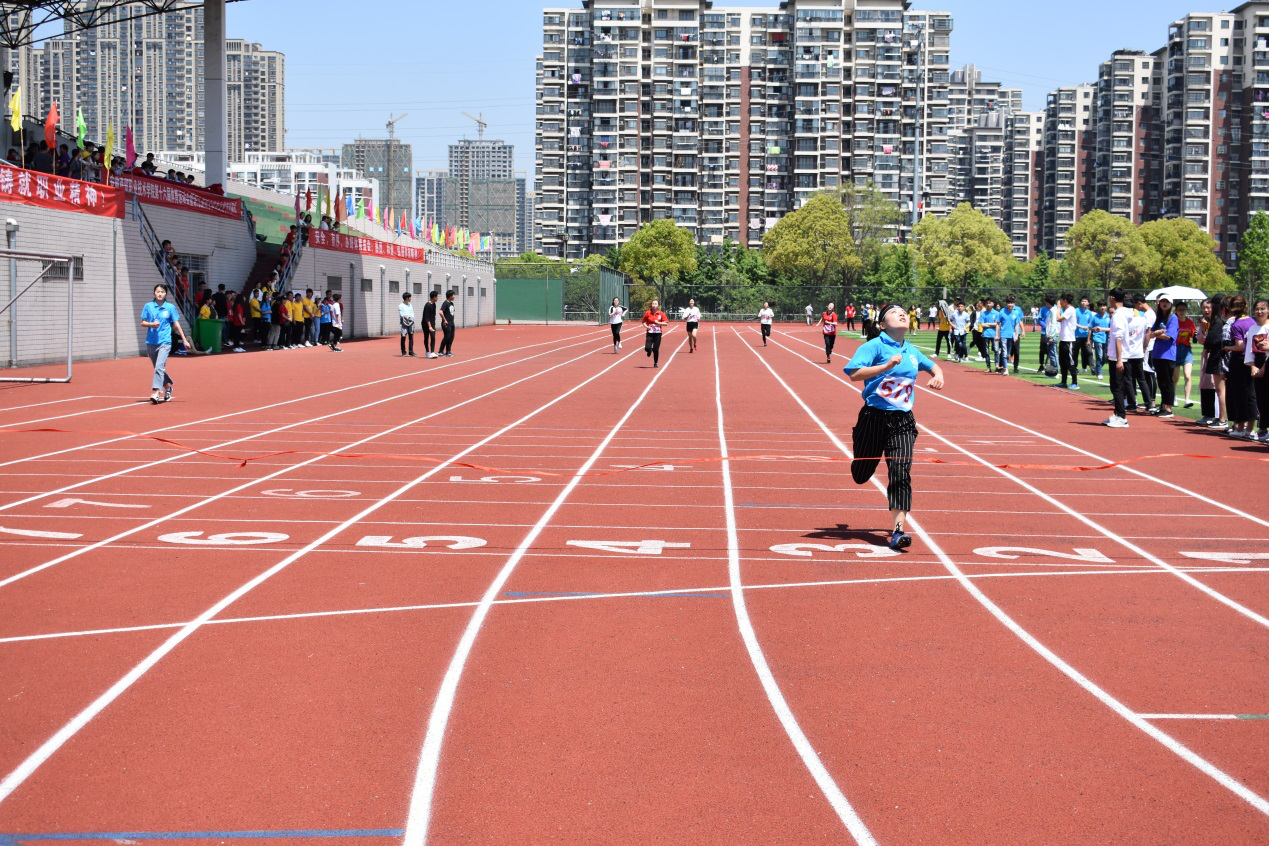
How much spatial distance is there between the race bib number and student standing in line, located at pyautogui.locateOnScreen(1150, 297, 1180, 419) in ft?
37.5

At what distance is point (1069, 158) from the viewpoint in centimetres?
18912

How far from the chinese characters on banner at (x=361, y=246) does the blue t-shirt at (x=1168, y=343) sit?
103ft

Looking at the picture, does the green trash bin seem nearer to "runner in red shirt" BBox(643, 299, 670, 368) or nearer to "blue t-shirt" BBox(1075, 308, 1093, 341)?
"runner in red shirt" BBox(643, 299, 670, 368)

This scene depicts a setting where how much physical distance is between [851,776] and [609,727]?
107 cm

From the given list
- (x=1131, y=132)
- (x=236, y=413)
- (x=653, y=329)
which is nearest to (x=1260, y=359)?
(x=236, y=413)

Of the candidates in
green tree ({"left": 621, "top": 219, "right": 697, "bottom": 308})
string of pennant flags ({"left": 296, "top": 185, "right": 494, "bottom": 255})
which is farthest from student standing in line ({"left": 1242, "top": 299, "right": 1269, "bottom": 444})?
green tree ({"left": 621, "top": 219, "right": 697, "bottom": 308})

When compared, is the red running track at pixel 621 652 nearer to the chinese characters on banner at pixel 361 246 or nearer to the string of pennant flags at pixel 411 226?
the chinese characters on banner at pixel 361 246

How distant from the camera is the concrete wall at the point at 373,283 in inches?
1788

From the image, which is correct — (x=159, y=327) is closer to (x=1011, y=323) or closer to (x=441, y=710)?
(x=441, y=710)

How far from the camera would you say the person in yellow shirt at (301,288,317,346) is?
40.7m

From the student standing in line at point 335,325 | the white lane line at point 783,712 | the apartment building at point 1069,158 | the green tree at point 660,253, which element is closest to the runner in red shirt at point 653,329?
the student standing in line at point 335,325

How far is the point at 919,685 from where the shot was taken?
238 inches

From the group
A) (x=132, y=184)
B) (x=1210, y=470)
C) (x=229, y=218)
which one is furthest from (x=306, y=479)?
(x=229, y=218)

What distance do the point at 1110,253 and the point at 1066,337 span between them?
72.7 metres
